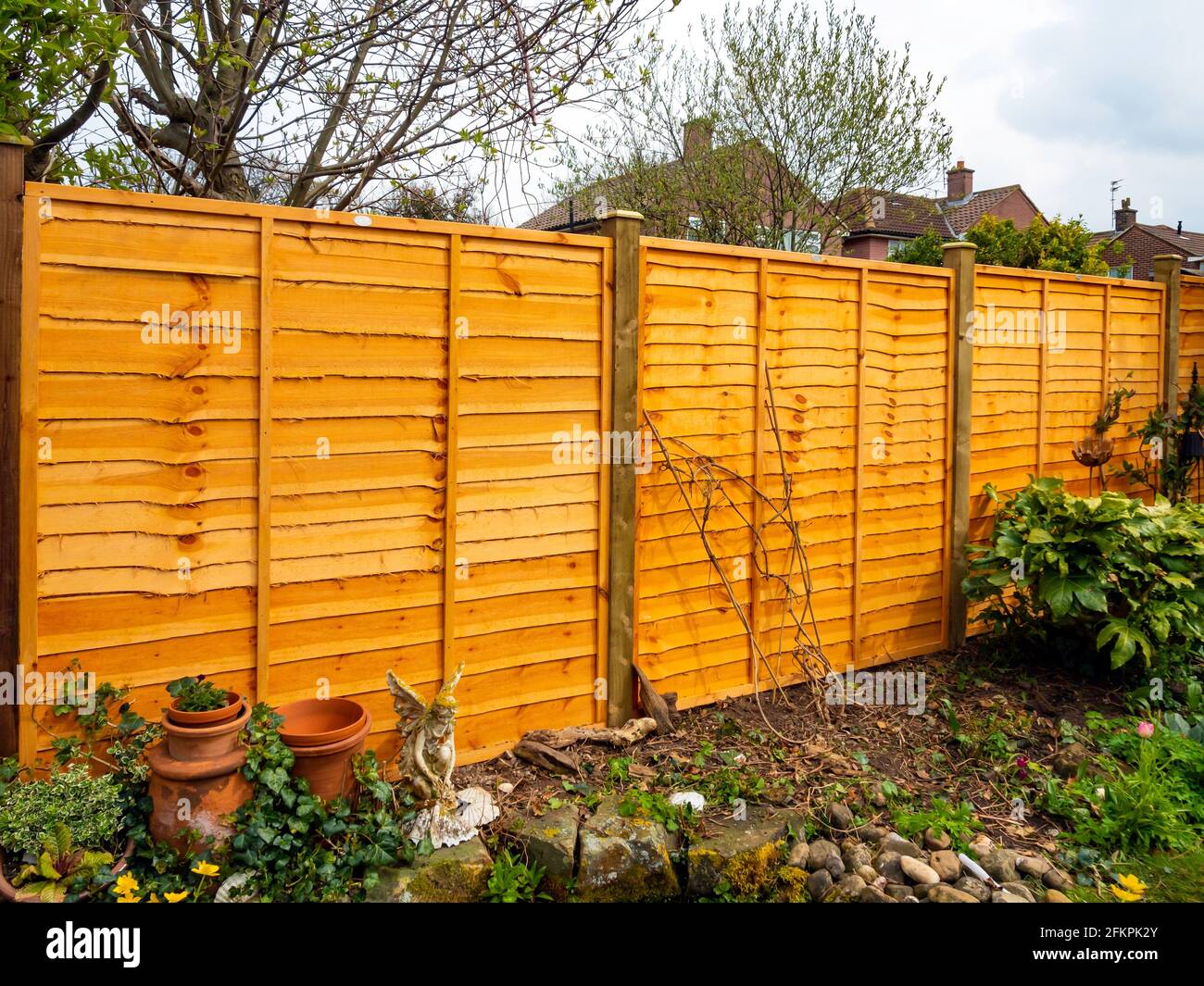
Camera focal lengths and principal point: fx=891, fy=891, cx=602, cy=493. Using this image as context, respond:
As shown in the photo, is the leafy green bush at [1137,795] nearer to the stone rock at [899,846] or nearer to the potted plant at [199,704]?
the stone rock at [899,846]

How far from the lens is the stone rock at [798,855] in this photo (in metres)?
3.39

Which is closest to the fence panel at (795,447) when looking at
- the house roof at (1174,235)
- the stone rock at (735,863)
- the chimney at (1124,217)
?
the stone rock at (735,863)

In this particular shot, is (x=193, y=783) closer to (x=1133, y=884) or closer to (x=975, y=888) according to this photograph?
(x=975, y=888)

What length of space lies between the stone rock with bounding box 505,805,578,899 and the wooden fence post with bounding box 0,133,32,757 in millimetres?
1791

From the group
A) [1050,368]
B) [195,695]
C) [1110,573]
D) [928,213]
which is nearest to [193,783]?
[195,695]

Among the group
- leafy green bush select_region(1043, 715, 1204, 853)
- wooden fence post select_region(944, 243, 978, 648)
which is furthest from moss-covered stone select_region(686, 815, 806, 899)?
wooden fence post select_region(944, 243, 978, 648)

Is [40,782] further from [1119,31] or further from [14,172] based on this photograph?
[1119,31]

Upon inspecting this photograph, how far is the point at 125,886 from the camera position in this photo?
108 inches

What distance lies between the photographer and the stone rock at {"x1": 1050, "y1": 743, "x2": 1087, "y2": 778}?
168 inches

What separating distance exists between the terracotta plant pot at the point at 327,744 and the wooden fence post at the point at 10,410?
92 centimetres

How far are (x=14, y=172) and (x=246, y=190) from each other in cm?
274

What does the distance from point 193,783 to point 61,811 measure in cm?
42

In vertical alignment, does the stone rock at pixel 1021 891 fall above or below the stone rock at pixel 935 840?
below
